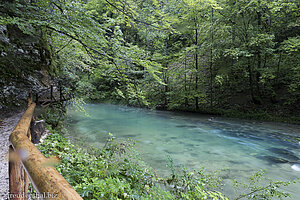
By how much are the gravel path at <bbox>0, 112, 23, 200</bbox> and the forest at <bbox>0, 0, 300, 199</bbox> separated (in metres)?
0.76

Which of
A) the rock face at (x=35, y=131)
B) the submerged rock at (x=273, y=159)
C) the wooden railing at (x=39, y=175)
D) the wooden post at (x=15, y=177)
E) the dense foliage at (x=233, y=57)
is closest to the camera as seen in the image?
the wooden railing at (x=39, y=175)

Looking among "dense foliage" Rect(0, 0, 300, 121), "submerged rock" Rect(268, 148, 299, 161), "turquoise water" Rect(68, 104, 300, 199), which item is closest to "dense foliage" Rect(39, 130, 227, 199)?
"turquoise water" Rect(68, 104, 300, 199)

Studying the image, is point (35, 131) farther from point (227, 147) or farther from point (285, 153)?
point (285, 153)

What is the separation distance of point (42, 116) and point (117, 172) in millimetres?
4867

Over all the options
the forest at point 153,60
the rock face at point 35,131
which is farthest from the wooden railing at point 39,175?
the rock face at point 35,131

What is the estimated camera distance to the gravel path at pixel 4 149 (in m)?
2.32

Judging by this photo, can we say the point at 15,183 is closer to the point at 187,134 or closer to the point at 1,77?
the point at 1,77

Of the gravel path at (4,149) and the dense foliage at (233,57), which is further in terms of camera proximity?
the dense foliage at (233,57)

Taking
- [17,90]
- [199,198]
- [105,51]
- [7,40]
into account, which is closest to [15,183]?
[199,198]

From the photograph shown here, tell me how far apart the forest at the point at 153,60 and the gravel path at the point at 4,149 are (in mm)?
765

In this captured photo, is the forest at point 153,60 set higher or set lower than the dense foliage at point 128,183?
higher

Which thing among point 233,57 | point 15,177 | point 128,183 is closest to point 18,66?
point 128,183

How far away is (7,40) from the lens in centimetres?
621

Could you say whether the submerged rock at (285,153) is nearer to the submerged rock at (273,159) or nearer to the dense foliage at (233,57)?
the submerged rock at (273,159)
